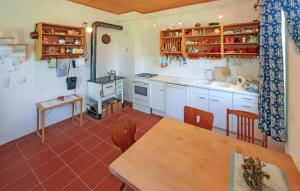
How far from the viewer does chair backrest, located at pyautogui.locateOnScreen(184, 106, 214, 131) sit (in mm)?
1772

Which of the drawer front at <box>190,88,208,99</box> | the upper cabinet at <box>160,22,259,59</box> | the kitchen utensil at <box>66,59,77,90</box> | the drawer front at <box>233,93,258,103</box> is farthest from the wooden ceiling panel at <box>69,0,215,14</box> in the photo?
the drawer front at <box>233,93,258,103</box>

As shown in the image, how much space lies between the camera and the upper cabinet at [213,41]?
290 cm

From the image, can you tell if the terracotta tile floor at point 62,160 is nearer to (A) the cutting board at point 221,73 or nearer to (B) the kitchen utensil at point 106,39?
(A) the cutting board at point 221,73

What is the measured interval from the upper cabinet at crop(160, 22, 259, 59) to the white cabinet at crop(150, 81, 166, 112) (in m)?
0.81

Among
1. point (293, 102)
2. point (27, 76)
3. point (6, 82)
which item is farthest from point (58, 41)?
point (293, 102)

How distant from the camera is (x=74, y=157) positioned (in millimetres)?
2451

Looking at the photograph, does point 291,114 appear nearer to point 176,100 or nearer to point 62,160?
point 176,100

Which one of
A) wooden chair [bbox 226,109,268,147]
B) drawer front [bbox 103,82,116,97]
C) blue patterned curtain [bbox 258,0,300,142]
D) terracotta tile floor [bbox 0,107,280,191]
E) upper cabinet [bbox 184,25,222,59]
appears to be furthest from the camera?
drawer front [bbox 103,82,116,97]

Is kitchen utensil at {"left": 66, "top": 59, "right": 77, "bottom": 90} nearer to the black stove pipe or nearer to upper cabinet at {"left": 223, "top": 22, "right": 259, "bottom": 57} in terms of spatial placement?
the black stove pipe

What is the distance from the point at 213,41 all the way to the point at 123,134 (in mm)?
2773

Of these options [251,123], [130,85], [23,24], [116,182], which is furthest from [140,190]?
[130,85]

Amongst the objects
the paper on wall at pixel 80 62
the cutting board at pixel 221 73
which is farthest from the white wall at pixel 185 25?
the paper on wall at pixel 80 62

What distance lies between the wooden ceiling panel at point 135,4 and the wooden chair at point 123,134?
2.85 metres

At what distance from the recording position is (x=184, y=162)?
1182 millimetres
